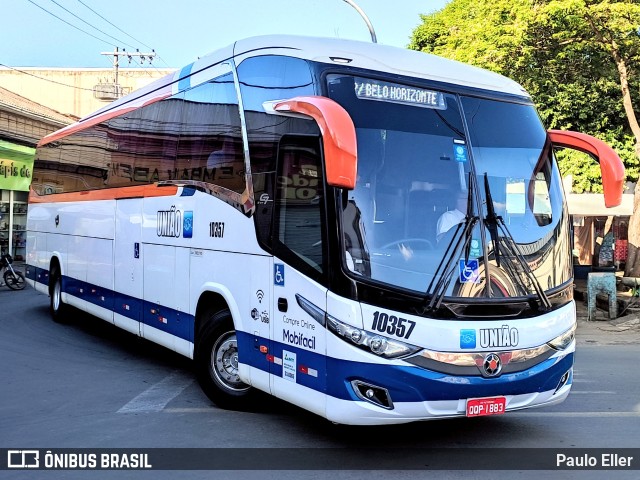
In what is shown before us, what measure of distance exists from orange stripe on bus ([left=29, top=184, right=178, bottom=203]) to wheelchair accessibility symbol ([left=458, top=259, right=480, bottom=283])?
152 inches

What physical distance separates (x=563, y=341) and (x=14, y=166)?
25.4m

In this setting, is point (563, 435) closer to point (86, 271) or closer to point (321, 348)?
point (321, 348)

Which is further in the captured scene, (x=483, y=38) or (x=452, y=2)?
(x=452, y=2)

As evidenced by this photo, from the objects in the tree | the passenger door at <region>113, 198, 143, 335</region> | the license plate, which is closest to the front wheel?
the passenger door at <region>113, 198, 143, 335</region>

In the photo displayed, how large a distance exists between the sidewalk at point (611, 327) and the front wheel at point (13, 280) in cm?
1401

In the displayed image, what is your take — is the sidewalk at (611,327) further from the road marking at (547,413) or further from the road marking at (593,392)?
the road marking at (547,413)

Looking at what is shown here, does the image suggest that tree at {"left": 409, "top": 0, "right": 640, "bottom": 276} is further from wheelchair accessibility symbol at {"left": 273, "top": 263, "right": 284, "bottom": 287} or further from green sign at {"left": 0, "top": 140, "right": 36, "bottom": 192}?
green sign at {"left": 0, "top": 140, "right": 36, "bottom": 192}

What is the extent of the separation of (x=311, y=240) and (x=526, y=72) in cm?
1731

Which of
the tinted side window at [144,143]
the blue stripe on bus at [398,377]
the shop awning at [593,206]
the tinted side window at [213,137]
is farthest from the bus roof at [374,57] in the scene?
the shop awning at [593,206]

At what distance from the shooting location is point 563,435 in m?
6.43

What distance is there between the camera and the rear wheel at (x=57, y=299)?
13.1 meters

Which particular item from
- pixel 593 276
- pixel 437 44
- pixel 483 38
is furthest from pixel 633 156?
pixel 437 44

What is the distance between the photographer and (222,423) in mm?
6641

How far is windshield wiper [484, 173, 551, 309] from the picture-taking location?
18.6ft
